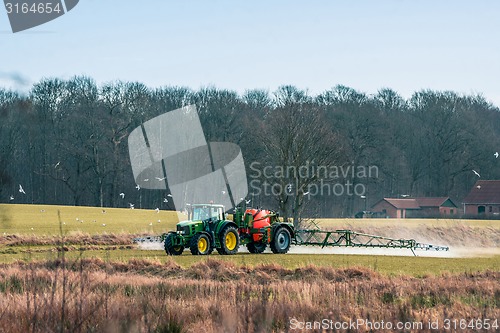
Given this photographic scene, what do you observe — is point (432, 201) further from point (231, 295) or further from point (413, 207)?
point (231, 295)

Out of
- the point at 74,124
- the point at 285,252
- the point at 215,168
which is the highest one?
the point at 74,124

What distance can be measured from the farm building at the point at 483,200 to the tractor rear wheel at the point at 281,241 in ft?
209

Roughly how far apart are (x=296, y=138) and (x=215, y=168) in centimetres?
2488

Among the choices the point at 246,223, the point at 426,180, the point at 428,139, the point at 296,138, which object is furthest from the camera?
the point at 426,180

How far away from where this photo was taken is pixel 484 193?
95.2 m

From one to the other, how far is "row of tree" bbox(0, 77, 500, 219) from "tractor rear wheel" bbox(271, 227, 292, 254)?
16676 millimetres

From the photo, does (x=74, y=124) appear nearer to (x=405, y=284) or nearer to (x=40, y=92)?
(x=40, y=92)

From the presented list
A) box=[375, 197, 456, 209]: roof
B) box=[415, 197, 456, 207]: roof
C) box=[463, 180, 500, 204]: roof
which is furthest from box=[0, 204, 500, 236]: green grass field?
box=[463, 180, 500, 204]: roof

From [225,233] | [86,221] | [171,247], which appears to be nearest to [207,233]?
[225,233]

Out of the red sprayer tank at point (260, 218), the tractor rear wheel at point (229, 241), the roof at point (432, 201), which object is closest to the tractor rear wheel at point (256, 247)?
the red sprayer tank at point (260, 218)

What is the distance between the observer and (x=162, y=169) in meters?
79.8

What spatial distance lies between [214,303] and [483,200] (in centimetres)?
8636

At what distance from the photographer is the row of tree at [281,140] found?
5825 centimetres

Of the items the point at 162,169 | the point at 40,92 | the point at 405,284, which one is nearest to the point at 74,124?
the point at 40,92
